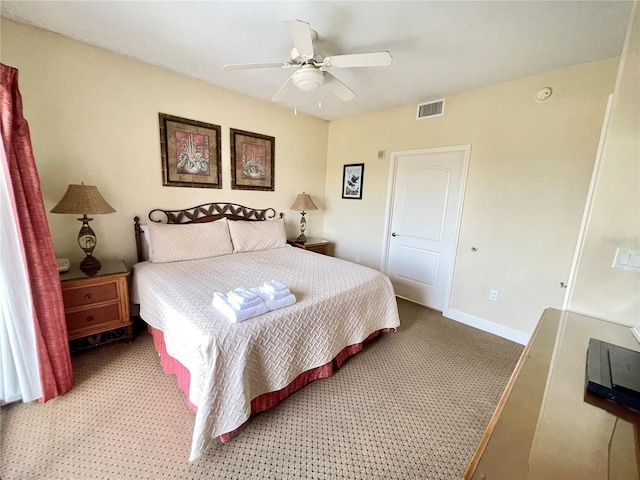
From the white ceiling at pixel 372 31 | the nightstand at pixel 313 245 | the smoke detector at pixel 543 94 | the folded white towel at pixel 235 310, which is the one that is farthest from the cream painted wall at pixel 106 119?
the smoke detector at pixel 543 94

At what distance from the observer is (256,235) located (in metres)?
3.13

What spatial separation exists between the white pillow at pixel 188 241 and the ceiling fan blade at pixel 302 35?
77.3 inches

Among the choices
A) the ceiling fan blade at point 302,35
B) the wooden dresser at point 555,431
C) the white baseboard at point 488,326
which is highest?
the ceiling fan blade at point 302,35

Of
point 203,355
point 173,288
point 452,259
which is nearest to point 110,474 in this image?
point 203,355

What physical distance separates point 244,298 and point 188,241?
143 centimetres

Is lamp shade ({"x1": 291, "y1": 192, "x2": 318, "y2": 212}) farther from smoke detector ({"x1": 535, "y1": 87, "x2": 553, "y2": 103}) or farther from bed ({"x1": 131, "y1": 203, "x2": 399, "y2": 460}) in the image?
smoke detector ({"x1": 535, "y1": 87, "x2": 553, "y2": 103})

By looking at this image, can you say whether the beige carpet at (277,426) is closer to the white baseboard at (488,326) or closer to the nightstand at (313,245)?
the white baseboard at (488,326)

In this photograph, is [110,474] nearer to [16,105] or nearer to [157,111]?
[16,105]

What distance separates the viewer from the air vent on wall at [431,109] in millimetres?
2953

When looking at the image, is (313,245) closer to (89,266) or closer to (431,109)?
(431,109)

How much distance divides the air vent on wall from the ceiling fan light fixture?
1763 mm

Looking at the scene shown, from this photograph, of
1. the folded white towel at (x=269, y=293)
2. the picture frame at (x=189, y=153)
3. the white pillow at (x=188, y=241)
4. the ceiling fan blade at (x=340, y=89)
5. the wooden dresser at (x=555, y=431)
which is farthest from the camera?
the picture frame at (x=189, y=153)

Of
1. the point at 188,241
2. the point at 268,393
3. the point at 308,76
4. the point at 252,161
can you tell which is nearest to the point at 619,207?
the point at 308,76

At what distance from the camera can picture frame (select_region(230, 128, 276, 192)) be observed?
10.6 feet
